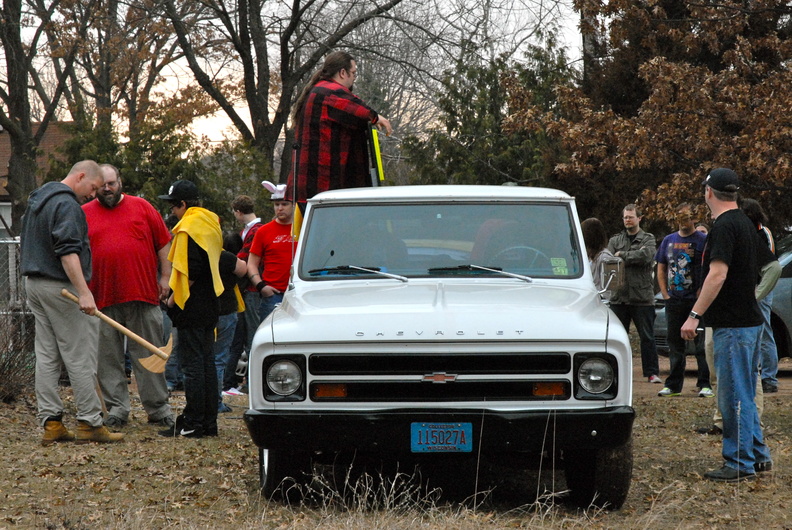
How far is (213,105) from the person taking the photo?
34.3 meters

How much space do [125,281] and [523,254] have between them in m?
3.51

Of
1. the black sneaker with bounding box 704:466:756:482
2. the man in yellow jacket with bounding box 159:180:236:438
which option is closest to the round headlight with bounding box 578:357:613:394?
the black sneaker with bounding box 704:466:756:482

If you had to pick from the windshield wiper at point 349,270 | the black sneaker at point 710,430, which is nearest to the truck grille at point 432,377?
the windshield wiper at point 349,270

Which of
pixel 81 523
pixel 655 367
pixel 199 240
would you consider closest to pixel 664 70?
pixel 655 367

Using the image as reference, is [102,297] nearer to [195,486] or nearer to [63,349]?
[63,349]

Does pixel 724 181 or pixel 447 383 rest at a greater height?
pixel 724 181

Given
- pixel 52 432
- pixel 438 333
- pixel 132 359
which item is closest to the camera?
pixel 438 333

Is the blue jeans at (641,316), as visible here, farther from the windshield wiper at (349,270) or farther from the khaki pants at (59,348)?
the khaki pants at (59,348)

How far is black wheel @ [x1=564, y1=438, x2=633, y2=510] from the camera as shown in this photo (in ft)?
17.9

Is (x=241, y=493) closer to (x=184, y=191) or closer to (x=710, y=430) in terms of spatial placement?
(x=184, y=191)

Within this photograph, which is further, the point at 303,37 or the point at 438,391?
the point at 303,37

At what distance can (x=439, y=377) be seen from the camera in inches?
202

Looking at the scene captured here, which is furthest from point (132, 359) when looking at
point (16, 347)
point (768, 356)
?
point (768, 356)

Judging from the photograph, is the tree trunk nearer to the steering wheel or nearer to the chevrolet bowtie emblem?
the steering wheel
